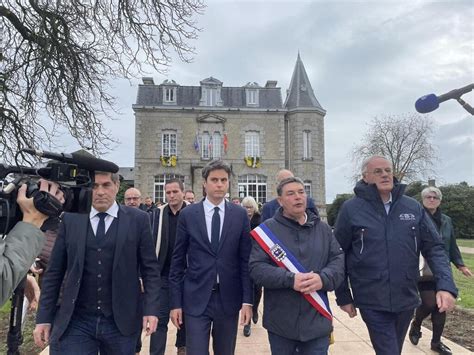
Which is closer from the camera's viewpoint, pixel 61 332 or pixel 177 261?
pixel 61 332

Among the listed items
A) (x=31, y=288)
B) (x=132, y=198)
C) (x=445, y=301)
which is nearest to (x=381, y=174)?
(x=445, y=301)

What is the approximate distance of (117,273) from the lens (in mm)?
3004

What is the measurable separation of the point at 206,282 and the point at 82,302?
99 cm

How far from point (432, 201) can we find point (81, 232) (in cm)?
428

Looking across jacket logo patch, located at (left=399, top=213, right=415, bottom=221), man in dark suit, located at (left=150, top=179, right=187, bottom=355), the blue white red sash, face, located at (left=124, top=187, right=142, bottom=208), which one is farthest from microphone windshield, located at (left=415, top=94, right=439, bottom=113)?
face, located at (left=124, top=187, right=142, bottom=208)

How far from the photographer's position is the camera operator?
1.75 meters

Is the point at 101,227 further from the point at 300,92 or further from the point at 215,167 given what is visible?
the point at 300,92

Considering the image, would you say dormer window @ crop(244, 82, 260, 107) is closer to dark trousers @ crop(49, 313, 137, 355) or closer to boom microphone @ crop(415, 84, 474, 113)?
boom microphone @ crop(415, 84, 474, 113)

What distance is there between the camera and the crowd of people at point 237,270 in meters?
2.98

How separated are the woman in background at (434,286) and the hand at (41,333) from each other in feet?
13.3

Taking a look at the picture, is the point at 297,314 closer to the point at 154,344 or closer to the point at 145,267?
the point at 145,267

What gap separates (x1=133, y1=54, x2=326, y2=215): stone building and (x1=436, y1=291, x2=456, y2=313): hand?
2996 cm

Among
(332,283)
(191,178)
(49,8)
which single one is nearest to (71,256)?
(332,283)

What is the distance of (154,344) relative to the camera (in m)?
4.38
